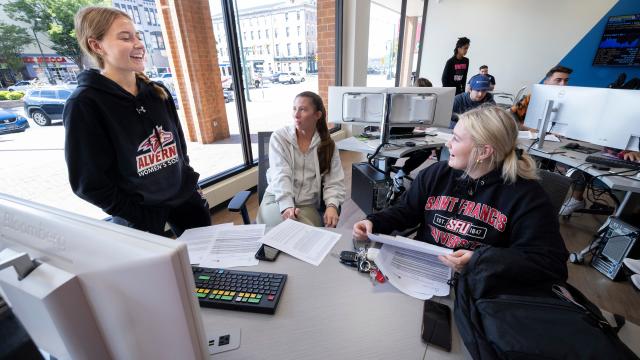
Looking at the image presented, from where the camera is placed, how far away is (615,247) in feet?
6.42

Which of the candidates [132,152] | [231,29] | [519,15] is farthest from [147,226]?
[519,15]

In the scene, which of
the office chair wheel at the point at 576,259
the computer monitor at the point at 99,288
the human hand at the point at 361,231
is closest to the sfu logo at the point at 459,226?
the human hand at the point at 361,231

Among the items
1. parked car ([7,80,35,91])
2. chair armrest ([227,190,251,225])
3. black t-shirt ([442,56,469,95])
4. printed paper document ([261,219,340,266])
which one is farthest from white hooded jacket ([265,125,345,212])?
black t-shirt ([442,56,469,95])

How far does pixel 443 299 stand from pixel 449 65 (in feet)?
15.9

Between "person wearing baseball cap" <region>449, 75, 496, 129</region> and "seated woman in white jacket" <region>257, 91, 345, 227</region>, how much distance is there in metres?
1.84

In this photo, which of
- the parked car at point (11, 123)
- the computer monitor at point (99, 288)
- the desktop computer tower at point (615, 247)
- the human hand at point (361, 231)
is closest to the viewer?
the computer monitor at point (99, 288)

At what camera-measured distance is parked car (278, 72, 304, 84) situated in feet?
13.5

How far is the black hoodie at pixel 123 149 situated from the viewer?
3.55ft

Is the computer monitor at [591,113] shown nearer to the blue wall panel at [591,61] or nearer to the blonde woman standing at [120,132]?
the blonde woman standing at [120,132]

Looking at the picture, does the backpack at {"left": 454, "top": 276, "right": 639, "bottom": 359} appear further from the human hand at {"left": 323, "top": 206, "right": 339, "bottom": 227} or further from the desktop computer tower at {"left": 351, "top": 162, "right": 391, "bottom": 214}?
the desktop computer tower at {"left": 351, "top": 162, "right": 391, "bottom": 214}

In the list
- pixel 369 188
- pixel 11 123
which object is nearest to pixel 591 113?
pixel 369 188

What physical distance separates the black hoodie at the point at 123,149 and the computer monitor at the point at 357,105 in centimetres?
130

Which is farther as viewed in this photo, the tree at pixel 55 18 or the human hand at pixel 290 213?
the tree at pixel 55 18

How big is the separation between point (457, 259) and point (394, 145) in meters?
1.67
